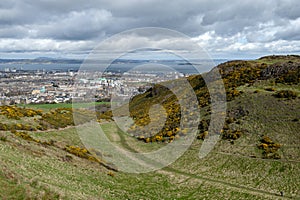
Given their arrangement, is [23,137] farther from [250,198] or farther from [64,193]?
[250,198]

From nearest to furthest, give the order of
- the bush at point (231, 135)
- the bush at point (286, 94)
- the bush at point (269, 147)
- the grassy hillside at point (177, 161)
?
the grassy hillside at point (177, 161) < the bush at point (269, 147) < the bush at point (231, 135) < the bush at point (286, 94)

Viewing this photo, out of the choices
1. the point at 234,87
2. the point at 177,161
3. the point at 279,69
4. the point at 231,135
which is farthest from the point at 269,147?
the point at 279,69

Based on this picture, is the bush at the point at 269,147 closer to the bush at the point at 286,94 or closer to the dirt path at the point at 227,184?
the dirt path at the point at 227,184

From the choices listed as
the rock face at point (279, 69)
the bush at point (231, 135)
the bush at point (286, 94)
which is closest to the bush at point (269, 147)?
the bush at point (231, 135)

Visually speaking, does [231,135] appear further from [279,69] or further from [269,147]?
[279,69]

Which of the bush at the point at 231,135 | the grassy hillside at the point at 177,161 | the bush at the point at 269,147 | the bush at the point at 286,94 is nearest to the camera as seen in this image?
the grassy hillside at the point at 177,161

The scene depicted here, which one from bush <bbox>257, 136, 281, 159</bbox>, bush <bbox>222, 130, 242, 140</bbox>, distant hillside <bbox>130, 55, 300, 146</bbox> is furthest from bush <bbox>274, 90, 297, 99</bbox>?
bush <bbox>257, 136, 281, 159</bbox>

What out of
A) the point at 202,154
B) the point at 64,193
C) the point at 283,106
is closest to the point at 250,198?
the point at 202,154

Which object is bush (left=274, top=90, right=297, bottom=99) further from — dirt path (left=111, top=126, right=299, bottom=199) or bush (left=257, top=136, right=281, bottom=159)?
dirt path (left=111, top=126, right=299, bottom=199)

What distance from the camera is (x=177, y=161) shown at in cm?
3152

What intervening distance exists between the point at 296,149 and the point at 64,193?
997 inches

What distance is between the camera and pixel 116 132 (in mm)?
47031

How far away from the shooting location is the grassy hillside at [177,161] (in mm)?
18831

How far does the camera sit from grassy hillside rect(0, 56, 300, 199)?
18.8 meters
